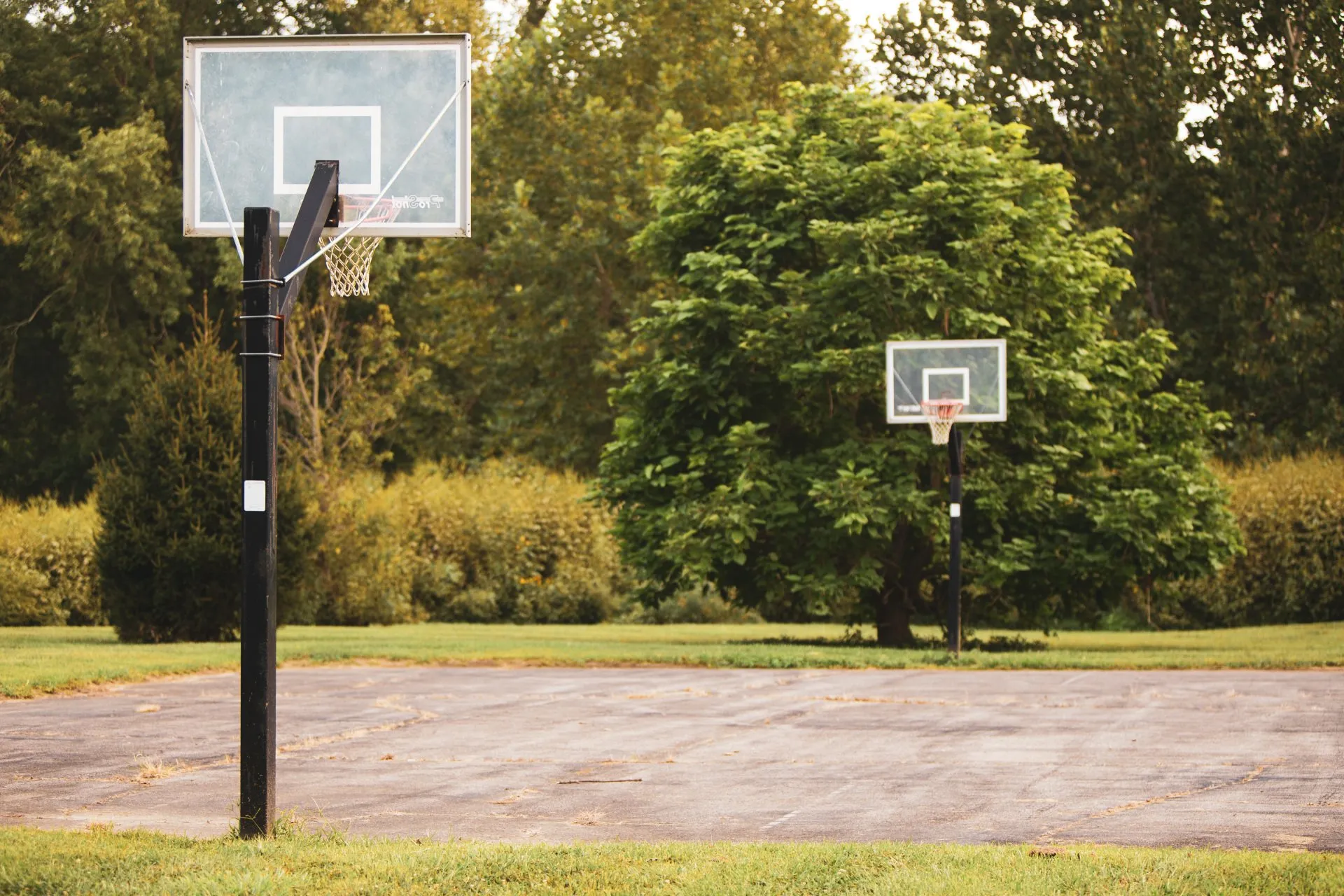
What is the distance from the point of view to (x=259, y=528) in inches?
342

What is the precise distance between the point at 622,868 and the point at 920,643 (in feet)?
70.1

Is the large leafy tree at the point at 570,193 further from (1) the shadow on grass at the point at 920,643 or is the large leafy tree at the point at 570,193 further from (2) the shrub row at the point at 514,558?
(1) the shadow on grass at the point at 920,643

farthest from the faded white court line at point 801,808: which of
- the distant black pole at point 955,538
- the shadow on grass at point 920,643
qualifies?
the shadow on grass at point 920,643

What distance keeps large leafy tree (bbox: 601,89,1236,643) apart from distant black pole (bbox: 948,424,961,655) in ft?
7.61

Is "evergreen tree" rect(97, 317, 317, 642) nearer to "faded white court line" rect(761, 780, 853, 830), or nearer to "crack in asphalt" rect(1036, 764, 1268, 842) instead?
"faded white court line" rect(761, 780, 853, 830)

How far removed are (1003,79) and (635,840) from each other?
42.6 meters

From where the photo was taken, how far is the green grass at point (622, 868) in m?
7.35

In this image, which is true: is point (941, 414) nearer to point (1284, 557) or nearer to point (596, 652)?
point (596, 652)

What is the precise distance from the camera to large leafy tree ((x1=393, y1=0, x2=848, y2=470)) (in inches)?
1917

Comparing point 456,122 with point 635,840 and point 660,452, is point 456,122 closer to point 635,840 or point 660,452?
point 635,840

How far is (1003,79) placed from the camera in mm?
48438

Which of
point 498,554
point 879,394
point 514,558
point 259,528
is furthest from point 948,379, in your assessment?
point 259,528

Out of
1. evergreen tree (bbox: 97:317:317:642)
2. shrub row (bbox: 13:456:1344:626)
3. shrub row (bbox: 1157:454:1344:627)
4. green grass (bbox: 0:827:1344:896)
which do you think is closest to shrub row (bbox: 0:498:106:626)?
shrub row (bbox: 13:456:1344:626)

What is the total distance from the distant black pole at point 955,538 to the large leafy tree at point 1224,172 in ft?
71.7
